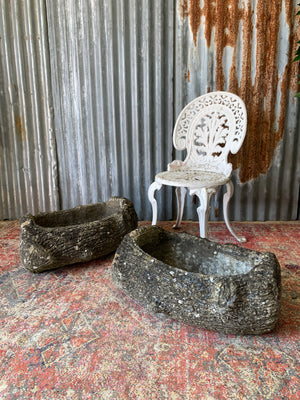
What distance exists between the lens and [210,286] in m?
1.45

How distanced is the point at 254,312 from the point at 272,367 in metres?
0.23

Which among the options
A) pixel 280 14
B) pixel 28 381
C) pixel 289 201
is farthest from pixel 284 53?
pixel 28 381

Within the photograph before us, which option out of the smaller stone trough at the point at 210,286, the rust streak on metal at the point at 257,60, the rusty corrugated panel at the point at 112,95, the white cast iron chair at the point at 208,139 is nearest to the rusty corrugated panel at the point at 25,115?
the rusty corrugated panel at the point at 112,95

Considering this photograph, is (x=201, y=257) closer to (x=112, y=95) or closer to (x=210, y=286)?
(x=210, y=286)

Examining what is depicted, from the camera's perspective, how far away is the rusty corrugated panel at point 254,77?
2.96 meters

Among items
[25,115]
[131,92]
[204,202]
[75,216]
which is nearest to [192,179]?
[204,202]

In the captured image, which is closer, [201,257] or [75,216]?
[201,257]

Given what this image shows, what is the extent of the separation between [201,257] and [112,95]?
6.84 ft

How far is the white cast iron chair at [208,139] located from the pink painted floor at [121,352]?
104 cm

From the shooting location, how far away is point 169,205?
11.2ft

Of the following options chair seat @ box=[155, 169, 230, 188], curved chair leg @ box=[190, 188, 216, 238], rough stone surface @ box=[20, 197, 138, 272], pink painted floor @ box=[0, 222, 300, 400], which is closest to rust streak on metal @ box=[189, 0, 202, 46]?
chair seat @ box=[155, 169, 230, 188]

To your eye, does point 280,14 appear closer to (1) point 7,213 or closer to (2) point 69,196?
(2) point 69,196

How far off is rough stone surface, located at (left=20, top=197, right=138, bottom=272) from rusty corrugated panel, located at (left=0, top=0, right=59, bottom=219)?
110cm

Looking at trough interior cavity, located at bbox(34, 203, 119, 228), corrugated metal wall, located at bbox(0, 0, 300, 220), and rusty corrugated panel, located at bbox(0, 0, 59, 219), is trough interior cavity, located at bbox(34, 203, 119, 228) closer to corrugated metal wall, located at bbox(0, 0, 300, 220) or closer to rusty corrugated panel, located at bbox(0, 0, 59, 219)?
corrugated metal wall, located at bbox(0, 0, 300, 220)
